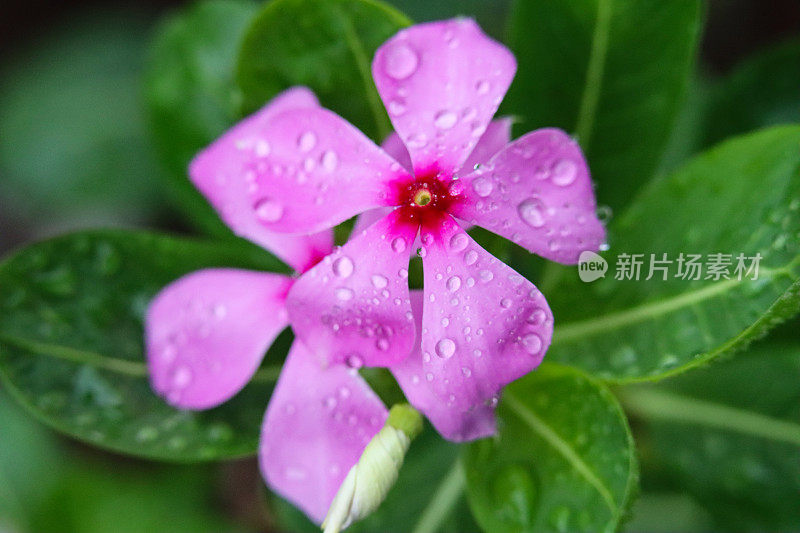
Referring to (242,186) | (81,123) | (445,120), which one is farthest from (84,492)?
(445,120)

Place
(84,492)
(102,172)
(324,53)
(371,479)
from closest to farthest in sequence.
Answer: (371,479)
(324,53)
(84,492)
(102,172)

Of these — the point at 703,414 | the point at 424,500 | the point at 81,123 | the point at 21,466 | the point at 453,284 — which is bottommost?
the point at 21,466

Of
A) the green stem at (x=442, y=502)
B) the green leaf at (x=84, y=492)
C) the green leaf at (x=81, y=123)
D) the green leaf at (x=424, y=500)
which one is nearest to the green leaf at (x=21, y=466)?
the green leaf at (x=84, y=492)

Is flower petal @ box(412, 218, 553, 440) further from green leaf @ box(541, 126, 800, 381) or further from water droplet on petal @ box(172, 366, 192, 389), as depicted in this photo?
water droplet on petal @ box(172, 366, 192, 389)

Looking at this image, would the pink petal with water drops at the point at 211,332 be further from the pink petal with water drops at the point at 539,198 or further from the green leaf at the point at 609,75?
the green leaf at the point at 609,75

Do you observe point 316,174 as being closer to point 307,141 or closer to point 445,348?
point 307,141

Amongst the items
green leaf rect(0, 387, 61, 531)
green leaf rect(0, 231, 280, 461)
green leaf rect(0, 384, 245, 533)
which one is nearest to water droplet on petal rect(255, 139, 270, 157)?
green leaf rect(0, 231, 280, 461)
